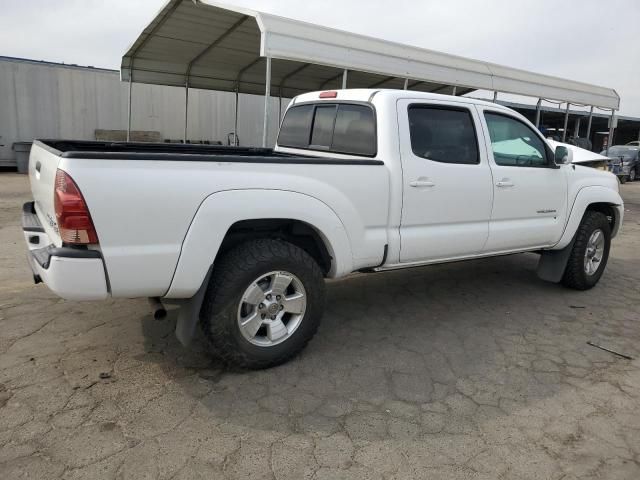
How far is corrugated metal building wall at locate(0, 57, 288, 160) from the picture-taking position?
14.2 m

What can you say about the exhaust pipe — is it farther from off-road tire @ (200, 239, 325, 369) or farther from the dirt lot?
the dirt lot

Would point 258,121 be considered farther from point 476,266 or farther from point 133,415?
point 133,415

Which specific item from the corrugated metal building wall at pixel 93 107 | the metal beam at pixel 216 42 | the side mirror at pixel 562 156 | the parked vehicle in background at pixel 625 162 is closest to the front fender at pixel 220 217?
the side mirror at pixel 562 156

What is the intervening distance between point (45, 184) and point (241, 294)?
1.30 metres

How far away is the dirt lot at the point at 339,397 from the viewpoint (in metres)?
2.41

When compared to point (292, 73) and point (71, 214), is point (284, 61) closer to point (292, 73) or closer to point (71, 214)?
point (292, 73)

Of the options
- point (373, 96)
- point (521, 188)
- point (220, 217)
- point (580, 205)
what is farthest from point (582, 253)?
point (220, 217)

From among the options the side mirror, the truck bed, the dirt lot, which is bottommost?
the dirt lot

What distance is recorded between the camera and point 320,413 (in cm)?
283

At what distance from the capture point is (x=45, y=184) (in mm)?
2840

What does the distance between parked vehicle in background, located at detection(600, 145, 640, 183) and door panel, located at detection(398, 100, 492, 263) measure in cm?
1958

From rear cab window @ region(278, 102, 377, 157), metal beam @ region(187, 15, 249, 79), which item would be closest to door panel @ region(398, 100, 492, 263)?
rear cab window @ region(278, 102, 377, 157)

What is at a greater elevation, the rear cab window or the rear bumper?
the rear cab window

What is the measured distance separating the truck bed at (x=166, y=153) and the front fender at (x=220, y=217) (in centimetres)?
21
